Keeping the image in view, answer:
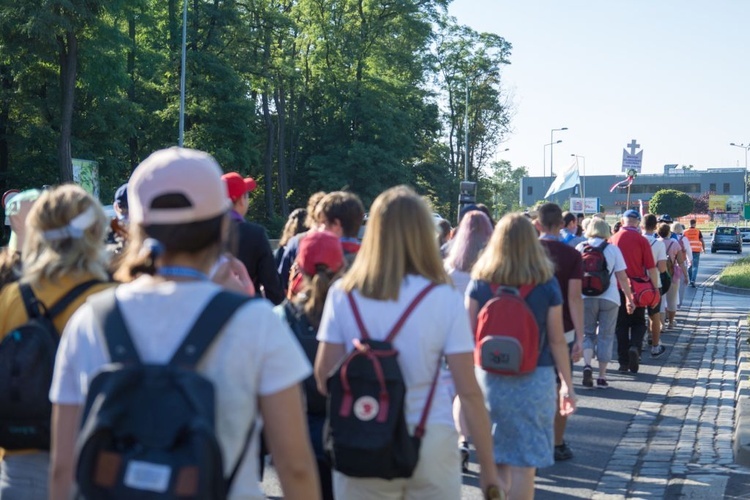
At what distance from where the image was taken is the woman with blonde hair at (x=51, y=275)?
345cm

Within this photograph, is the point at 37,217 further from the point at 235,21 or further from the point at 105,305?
the point at 235,21

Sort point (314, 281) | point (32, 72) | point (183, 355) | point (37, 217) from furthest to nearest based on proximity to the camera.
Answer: point (32, 72)
point (314, 281)
point (37, 217)
point (183, 355)

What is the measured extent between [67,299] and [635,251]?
10.2 metres

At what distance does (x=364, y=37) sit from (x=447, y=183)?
1146 centimetres

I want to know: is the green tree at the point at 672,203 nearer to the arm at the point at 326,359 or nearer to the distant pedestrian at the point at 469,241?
the distant pedestrian at the point at 469,241

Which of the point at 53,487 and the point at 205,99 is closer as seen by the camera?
the point at 53,487

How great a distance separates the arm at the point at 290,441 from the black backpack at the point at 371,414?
1.08 metres

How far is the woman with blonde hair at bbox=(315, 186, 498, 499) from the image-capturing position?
3742 mm

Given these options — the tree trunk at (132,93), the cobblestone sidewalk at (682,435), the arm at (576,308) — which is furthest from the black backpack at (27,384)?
the tree trunk at (132,93)

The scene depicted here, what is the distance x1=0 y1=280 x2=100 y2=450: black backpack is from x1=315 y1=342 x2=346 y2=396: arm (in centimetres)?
96

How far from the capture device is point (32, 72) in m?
41.1

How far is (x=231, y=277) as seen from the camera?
4.68 metres

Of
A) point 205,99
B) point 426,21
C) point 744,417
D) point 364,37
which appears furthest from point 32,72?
point 744,417

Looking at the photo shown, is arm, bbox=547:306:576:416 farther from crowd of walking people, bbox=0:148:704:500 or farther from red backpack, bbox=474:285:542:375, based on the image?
red backpack, bbox=474:285:542:375
